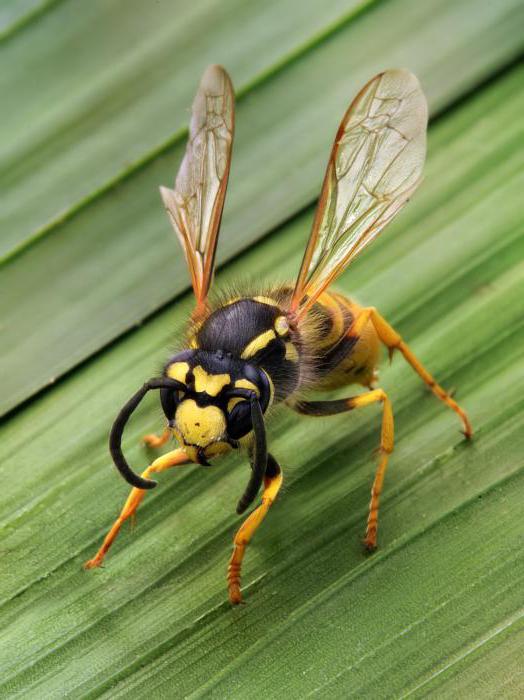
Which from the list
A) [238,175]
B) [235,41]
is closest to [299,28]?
[235,41]

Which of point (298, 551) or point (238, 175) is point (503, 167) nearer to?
point (238, 175)

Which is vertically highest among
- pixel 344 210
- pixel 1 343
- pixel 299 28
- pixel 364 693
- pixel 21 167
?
pixel 21 167

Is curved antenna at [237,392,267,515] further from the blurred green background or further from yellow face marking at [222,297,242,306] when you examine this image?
yellow face marking at [222,297,242,306]

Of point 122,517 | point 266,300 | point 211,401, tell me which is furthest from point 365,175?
point 122,517

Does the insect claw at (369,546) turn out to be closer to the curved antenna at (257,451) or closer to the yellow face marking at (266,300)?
the curved antenna at (257,451)

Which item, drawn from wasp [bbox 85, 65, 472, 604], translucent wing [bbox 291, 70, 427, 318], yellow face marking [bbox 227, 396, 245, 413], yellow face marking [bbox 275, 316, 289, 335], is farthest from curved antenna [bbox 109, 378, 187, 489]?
translucent wing [bbox 291, 70, 427, 318]

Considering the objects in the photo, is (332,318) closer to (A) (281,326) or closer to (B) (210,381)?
(A) (281,326)
